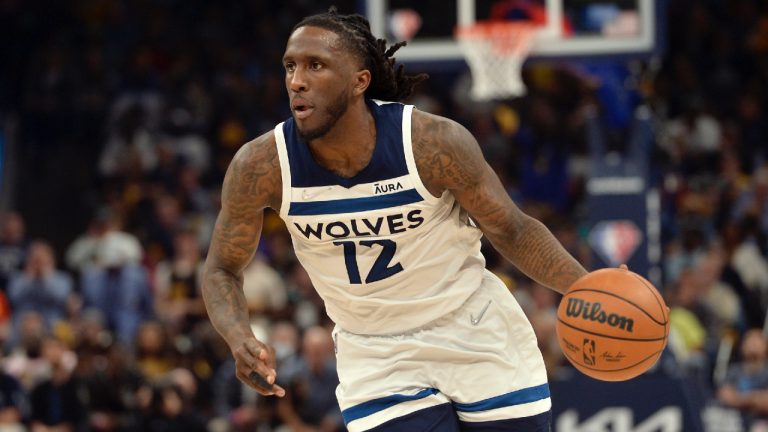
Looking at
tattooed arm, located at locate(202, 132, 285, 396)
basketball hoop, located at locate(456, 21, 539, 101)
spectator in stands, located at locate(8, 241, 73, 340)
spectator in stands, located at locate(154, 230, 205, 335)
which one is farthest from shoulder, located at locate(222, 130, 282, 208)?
spectator in stands, located at locate(8, 241, 73, 340)

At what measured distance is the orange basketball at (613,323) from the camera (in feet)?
15.5

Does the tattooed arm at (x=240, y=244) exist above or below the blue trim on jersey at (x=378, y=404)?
above

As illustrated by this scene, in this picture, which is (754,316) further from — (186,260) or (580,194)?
(186,260)

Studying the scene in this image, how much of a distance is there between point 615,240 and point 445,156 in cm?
538

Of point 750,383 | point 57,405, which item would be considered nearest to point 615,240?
point 750,383

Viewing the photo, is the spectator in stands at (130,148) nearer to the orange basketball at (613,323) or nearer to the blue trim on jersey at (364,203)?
the blue trim on jersey at (364,203)

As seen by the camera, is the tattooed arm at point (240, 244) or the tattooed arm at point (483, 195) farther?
the tattooed arm at point (483, 195)

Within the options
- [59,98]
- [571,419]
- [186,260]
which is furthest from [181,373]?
[59,98]

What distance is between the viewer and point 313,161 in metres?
4.67

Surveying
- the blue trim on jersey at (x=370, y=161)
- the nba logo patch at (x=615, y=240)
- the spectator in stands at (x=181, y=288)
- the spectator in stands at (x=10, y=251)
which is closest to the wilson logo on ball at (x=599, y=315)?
the blue trim on jersey at (x=370, y=161)

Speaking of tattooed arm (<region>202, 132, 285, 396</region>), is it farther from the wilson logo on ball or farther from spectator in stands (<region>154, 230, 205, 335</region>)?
spectator in stands (<region>154, 230, 205, 335</region>)

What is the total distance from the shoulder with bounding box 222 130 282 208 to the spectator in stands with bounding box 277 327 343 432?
5597mm

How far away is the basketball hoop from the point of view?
33.1 feet

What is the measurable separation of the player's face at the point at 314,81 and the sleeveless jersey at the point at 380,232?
0.41 ft
